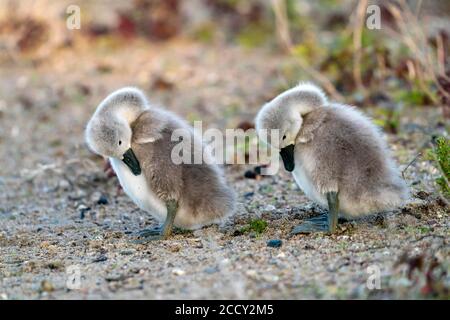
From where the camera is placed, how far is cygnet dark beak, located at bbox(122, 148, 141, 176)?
20.0ft

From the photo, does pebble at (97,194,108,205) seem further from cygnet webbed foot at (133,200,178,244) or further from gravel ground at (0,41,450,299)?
cygnet webbed foot at (133,200,178,244)

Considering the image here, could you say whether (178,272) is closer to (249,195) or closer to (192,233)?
(192,233)

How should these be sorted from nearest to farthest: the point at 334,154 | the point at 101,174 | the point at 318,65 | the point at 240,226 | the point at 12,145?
the point at 334,154 < the point at 240,226 < the point at 101,174 < the point at 12,145 < the point at 318,65

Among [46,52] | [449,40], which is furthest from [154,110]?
[46,52]

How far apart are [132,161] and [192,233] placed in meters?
0.78

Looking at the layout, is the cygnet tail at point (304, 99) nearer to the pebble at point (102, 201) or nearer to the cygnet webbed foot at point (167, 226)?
the cygnet webbed foot at point (167, 226)

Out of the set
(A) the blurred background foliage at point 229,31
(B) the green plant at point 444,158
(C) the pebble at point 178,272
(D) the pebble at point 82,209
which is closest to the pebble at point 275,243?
(C) the pebble at point 178,272

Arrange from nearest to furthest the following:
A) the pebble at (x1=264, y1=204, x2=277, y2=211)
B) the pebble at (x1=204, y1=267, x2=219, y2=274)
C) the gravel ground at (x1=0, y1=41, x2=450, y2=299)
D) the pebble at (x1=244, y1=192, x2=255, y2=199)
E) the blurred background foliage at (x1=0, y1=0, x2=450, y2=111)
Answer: the gravel ground at (x1=0, y1=41, x2=450, y2=299) → the pebble at (x1=204, y1=267, x2=219, y2=274) → the pebble at (x1=264, y1=204, x2=277, y2=211) → the pebble at (x1=244, y1=192, x2=255, y2=199) → the blurred background foliage at (x1=0, y1=0, x2=450, y2=111)

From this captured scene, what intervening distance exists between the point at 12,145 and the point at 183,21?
5.36 metres

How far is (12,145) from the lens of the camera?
10258 mm

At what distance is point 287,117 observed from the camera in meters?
5.92

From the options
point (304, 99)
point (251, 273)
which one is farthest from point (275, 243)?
point (304, 99)

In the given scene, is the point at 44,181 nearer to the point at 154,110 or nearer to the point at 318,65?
the point at 154,110

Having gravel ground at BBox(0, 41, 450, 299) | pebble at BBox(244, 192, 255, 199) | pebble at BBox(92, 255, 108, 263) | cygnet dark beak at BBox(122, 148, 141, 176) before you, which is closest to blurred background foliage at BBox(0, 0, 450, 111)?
gravel ground at BBox(0, 41, 450, 299)
